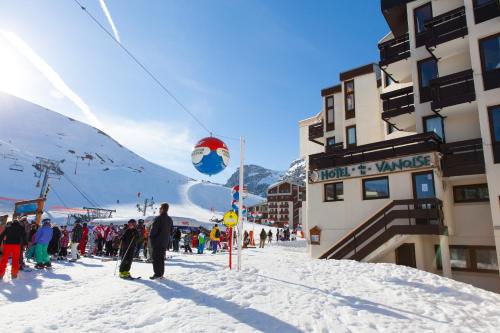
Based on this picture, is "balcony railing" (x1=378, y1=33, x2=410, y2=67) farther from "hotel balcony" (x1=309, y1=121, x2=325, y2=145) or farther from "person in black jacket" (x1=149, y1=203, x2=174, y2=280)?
"person in black jacket" (x1=149, y1=203, x2=174, y2=280)

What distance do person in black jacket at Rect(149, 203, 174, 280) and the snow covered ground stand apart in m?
0.44

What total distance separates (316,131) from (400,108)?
10.5 metres

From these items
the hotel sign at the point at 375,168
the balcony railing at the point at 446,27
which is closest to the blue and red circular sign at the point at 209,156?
the hotel sign at the point at 375,168

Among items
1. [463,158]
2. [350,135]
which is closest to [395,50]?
[350,135]

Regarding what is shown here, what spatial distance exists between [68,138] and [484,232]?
201891 mm

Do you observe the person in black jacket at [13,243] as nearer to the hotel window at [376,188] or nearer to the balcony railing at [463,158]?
the hotel window at [376,188]

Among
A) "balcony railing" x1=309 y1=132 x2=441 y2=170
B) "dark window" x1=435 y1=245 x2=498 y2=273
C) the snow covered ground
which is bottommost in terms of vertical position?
the snow covered ground

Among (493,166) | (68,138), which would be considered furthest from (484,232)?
(68,138)

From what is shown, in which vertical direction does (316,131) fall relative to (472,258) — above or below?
above

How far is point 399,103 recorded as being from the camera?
20312 mm

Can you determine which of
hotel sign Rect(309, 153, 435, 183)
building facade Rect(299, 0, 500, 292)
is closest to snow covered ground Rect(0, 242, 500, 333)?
building facade Rect(299, 0, 500, 292)

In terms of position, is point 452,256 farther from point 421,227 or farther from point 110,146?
point 110,146

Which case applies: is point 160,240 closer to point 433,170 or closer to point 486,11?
point 433,170

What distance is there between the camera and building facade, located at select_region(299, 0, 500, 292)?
15047 millimetres
